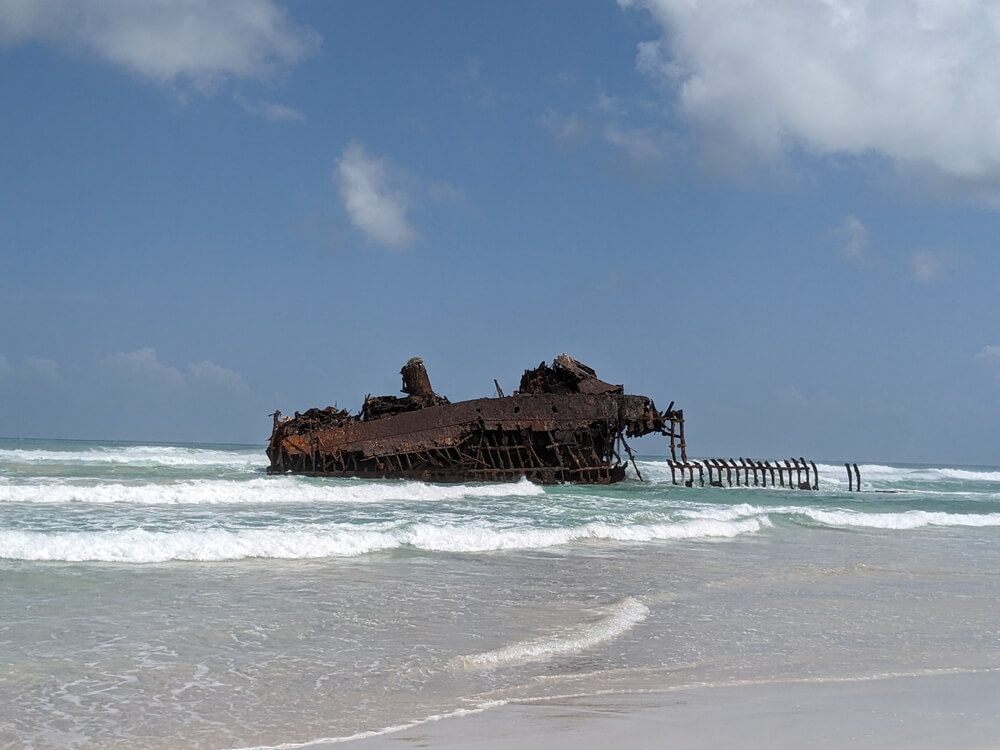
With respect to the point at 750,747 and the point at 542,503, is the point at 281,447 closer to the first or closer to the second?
the point at 542,503

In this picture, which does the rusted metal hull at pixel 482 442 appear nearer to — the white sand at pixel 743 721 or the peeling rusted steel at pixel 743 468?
the peeling rusted steel at pixel 743 468

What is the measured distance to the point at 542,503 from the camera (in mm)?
18781

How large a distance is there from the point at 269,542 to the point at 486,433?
14.3 meters

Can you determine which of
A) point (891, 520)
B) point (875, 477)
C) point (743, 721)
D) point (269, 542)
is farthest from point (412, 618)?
point (875, 477)

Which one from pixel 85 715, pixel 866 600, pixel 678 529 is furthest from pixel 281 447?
pixel 85 715

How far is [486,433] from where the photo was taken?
2438 centimetres

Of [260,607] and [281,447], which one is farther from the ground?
[281,447]

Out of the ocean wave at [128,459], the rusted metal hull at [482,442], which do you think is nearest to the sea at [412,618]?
the rusted metal hull at [482,442]

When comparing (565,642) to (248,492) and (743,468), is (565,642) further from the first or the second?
(743,468)

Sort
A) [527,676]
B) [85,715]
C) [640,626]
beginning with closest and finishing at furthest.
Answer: [85,715] < [527,676] < [640,626]

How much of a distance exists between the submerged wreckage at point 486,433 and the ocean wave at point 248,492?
1309mm

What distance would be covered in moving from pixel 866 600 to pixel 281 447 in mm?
19915

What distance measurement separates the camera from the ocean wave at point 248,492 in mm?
16609

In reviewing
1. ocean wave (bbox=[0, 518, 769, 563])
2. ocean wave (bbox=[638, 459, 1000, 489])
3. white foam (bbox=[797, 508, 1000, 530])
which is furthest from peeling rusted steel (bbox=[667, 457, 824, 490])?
ocean wave (bbox=[0, 518, 769, 563])
